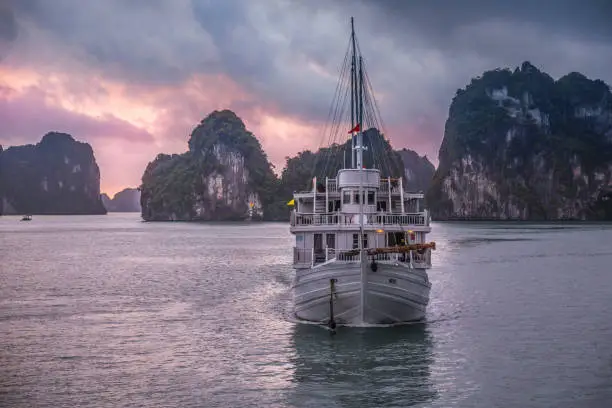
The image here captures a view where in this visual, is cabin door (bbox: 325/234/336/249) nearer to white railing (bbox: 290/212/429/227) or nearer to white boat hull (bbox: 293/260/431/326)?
white railing (bbox: 290/212/429/227)

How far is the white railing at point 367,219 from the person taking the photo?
32781 mm

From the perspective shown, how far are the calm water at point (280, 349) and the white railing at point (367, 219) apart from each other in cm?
503

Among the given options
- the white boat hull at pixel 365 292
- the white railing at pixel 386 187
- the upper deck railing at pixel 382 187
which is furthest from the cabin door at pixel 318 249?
the white railing at pixel 386 187

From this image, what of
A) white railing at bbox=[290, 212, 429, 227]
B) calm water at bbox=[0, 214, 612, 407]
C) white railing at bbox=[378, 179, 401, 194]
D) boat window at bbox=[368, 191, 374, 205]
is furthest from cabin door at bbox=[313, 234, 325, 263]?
white railing at bbox=[378, 179, 401, 194]

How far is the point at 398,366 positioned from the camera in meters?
24.9

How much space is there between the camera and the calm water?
21.6 metres

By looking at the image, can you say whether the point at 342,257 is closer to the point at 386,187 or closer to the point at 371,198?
the point at 371,198

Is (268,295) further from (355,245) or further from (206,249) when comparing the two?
(206,249)

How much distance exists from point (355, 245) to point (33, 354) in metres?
14.9

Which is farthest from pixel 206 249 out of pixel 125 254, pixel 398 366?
pixel 398 366

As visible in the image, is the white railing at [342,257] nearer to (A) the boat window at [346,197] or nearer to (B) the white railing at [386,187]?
(A) the boat window at [346,197]

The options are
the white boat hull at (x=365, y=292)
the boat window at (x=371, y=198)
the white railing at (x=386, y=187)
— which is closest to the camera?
the white boat hull at (x=365, y=292)

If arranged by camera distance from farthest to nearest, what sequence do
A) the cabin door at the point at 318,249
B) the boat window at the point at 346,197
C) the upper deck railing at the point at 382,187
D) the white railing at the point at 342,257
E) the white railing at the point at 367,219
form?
the upper deck railing at the point at 382,187 → the boat window at the point at 346,197 → the cabin door at the point at 318,249 → the white railing at the point at 367,219 → the white railing at the point at 342,257

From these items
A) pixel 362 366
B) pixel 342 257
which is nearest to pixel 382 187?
pixel 342 257
